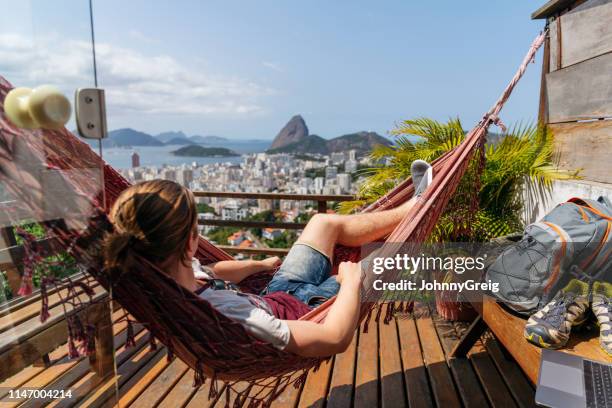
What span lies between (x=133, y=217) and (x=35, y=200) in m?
0.18

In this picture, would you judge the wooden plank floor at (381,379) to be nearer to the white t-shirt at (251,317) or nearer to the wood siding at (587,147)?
the white t-shirt at (251,317)

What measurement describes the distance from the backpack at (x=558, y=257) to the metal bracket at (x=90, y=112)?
1.50m

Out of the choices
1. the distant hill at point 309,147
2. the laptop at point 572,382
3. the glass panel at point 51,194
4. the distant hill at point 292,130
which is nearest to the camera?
the glass panel at point 51,194

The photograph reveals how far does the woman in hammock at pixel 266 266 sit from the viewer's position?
2.82 feet

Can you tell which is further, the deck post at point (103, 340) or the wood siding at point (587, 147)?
the wood siding at point (587, 147)

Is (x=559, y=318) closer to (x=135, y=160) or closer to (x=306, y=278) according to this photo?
(x=306, y=278)

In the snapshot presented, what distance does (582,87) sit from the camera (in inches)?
86.9

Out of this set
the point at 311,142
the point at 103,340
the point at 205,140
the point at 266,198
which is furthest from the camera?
the point at 205,140

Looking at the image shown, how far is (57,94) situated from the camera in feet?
2.14

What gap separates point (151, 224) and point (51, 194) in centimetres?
20

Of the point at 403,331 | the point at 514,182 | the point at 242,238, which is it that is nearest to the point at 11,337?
the point at 403,331

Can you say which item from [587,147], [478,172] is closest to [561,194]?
[587,147]

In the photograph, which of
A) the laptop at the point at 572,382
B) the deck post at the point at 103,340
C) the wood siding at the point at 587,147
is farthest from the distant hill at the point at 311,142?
the deck post at the point at 103,340

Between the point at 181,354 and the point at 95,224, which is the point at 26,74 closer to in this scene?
the point at 95,224
